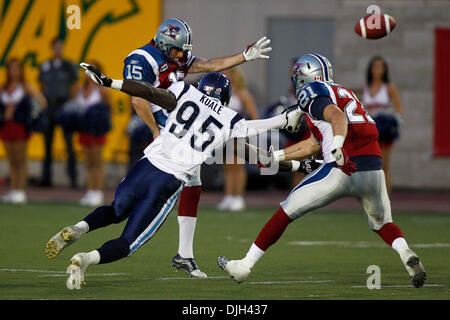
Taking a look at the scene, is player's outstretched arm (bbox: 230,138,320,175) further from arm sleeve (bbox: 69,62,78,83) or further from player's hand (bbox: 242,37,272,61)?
arm sleeve (bbox: 69,62,78,83)

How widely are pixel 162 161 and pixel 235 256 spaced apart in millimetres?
2128

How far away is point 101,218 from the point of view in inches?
309

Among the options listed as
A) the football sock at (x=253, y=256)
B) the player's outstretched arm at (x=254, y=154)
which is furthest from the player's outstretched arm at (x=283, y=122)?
the football sock at (x=253, y=256)

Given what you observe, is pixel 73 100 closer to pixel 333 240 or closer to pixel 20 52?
pixel 20 52

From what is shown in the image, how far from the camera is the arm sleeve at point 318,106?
7.66 meters

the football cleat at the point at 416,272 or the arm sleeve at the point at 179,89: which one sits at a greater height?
the arm sleeve at the point at 179,89

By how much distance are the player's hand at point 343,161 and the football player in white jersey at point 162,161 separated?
83 centimetres

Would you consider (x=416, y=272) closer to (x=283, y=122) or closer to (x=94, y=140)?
(x=283, y=122)

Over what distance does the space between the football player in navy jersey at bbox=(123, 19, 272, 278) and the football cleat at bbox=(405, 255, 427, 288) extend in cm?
169

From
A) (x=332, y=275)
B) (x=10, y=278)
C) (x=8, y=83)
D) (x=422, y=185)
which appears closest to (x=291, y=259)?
(x=332, y=275)

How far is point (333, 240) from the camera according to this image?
37.6ft

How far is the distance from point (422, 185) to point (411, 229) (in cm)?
661

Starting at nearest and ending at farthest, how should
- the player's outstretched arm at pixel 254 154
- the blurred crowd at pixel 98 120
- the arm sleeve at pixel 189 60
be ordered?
the player's outstretched arm at pixel 254 154
the arm sleeve at pixel 189 60
the blurred crowd at pixel 98 120

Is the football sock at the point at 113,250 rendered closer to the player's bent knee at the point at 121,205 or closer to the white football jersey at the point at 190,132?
the player's bent knee at the point at 121,205
